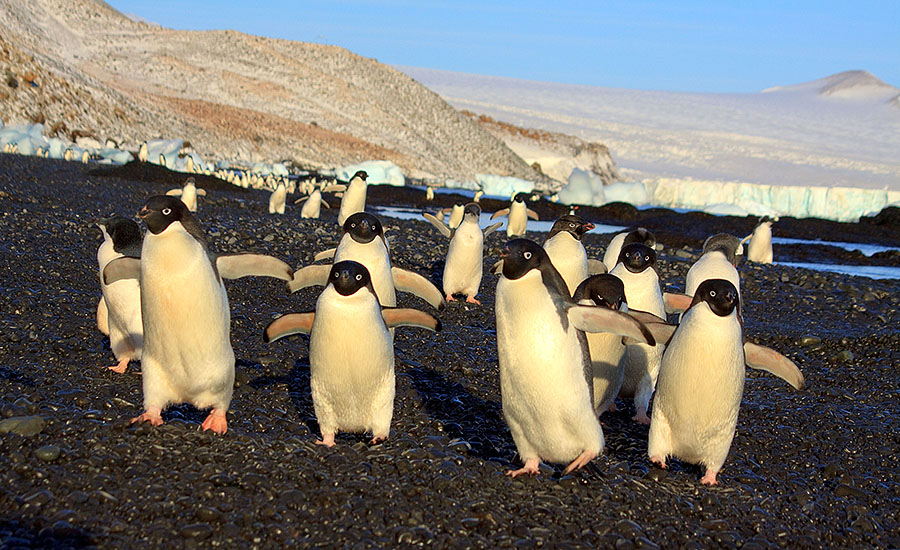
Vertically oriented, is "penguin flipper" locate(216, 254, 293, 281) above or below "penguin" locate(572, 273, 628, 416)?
above

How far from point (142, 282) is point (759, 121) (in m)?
121

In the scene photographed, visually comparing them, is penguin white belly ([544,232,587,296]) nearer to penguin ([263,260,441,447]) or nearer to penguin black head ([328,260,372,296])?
penguin ([263,260,441,447])

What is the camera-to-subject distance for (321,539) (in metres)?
3.04

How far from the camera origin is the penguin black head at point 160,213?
398 centimetres

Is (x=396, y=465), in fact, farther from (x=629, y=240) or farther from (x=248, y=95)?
(x=248, y=95)

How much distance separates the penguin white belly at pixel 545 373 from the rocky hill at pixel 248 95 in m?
37.1

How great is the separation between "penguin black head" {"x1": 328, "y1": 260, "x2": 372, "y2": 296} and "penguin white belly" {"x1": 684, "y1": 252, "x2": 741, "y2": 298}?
3681 millimetres

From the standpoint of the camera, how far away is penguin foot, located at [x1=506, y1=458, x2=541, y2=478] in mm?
3821

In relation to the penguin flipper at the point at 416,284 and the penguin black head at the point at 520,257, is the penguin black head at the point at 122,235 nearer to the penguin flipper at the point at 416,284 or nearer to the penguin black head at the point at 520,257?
the penguin flipper at the point at 416,284

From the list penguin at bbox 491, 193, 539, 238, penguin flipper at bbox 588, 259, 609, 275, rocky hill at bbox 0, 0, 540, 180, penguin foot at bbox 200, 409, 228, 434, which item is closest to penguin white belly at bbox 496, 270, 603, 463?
penguin foot at bbox 200, 409, 228, 434

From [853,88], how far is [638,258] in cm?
15867

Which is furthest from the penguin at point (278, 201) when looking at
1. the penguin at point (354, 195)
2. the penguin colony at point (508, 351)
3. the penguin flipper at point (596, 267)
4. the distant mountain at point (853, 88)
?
the distant mountain at point (853, 88)

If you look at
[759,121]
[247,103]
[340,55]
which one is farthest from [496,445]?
[759,121]

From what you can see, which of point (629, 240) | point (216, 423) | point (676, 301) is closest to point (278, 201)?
point (629, 240)
